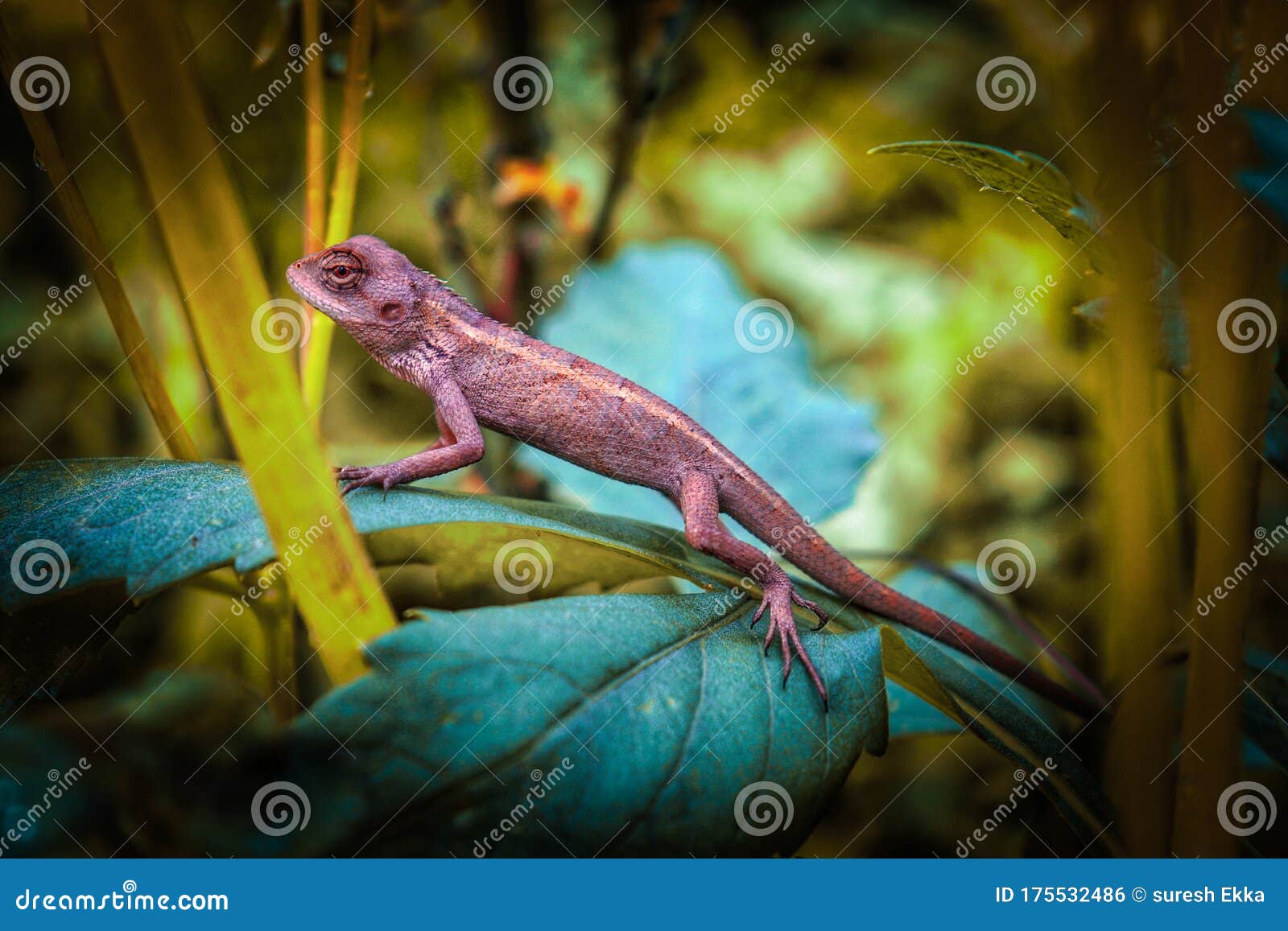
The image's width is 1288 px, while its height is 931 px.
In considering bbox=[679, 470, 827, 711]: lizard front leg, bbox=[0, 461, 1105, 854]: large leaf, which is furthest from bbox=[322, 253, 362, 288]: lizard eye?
bbox=[679, 470, 827, 711]: lizard front leg

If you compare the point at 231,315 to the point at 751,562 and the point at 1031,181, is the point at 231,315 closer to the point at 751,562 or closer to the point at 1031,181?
the point at 751,562

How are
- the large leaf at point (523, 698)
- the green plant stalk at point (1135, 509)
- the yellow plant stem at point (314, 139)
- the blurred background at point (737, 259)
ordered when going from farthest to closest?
1. the blurred background at point (737, 259)
2. the yellow plant stem at point (314, 139)
3. the green plant stalk at point (1135, 509)
4. the large leaf at point (523, 698)

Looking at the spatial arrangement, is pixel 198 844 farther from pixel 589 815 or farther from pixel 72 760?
pixel 589 815

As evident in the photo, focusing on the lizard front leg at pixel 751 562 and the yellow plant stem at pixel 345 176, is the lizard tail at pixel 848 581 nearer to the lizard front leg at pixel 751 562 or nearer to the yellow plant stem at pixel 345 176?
the lizard front leg at pixel 751 562

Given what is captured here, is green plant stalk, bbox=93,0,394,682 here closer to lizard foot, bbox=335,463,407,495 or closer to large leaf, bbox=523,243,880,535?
lizard foot, bbox=335,463,407,495

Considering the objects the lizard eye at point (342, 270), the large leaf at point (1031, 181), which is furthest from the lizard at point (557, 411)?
the large leaf at point (1031, 181)
